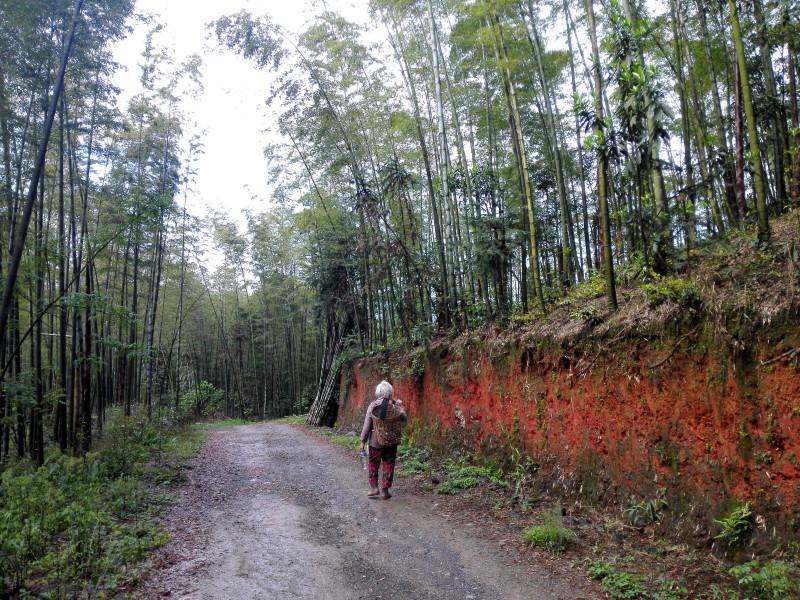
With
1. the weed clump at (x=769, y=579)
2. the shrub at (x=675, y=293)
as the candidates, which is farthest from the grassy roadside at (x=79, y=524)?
the shrub at (x=675, y=293)

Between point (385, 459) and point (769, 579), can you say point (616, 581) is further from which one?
point (385, 459)

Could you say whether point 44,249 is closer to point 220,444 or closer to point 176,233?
point 220,444

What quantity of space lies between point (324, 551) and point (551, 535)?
1.87 meters

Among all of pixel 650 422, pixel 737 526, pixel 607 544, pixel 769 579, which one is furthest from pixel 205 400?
pixel 769 579

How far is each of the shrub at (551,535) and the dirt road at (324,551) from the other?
1.10 feet

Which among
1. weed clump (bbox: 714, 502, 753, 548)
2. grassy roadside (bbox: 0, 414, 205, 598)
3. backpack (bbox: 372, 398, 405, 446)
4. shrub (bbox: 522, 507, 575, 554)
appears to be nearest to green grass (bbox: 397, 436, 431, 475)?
backpack (bbox: 372, 398, 405, 446)

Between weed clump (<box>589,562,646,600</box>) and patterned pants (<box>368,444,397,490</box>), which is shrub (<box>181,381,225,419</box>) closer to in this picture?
patterned pants (<box>368,444,397,490</box>)

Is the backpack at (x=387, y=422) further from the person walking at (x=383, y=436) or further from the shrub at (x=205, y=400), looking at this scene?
the shrub at (x=205, y=400)

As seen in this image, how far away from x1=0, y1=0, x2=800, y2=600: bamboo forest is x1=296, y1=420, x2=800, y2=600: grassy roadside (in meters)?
0.03

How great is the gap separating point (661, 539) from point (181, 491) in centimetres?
551

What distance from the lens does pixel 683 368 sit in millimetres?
3922

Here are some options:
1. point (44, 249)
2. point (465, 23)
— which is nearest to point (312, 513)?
point (44, 249)

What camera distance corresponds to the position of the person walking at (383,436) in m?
5.62

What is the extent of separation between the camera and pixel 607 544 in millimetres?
3889
